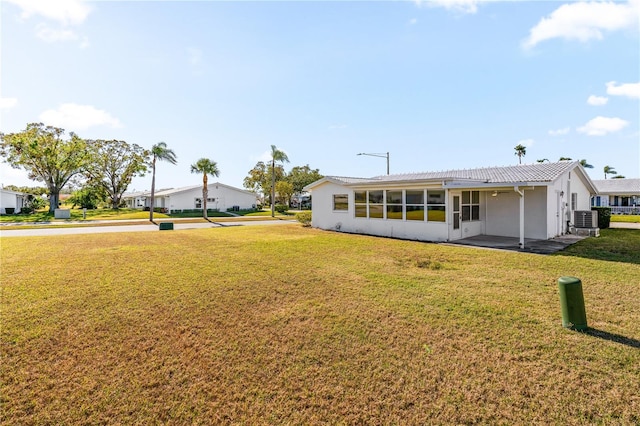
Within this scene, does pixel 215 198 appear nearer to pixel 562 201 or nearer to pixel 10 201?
pixel 10 201

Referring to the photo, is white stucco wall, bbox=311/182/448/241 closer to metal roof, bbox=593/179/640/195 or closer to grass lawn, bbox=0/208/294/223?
grass lawn, bbox=0/208/294/223

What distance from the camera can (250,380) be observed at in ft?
12.5

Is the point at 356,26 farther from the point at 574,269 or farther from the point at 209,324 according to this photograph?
the point at 209,324

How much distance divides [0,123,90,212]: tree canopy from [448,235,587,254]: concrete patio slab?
44.8m

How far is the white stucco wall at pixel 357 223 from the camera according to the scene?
1399cm

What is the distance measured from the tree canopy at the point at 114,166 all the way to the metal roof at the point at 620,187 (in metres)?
59.2

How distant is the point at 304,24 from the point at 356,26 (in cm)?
199

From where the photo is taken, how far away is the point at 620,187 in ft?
115

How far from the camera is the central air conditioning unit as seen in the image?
1433 cm

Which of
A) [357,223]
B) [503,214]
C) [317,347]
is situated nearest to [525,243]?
[503,214]

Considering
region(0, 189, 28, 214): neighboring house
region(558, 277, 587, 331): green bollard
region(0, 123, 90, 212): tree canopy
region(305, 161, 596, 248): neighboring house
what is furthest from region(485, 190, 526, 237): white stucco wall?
region(0, 189, 28, 214): neighboring house

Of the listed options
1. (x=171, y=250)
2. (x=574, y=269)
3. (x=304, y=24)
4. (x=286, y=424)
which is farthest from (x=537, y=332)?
(x=304, y=24)

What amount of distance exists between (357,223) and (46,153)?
39541 millimetres

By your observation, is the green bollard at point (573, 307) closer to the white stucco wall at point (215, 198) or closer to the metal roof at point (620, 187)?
the metal roof at point (620, 187)
